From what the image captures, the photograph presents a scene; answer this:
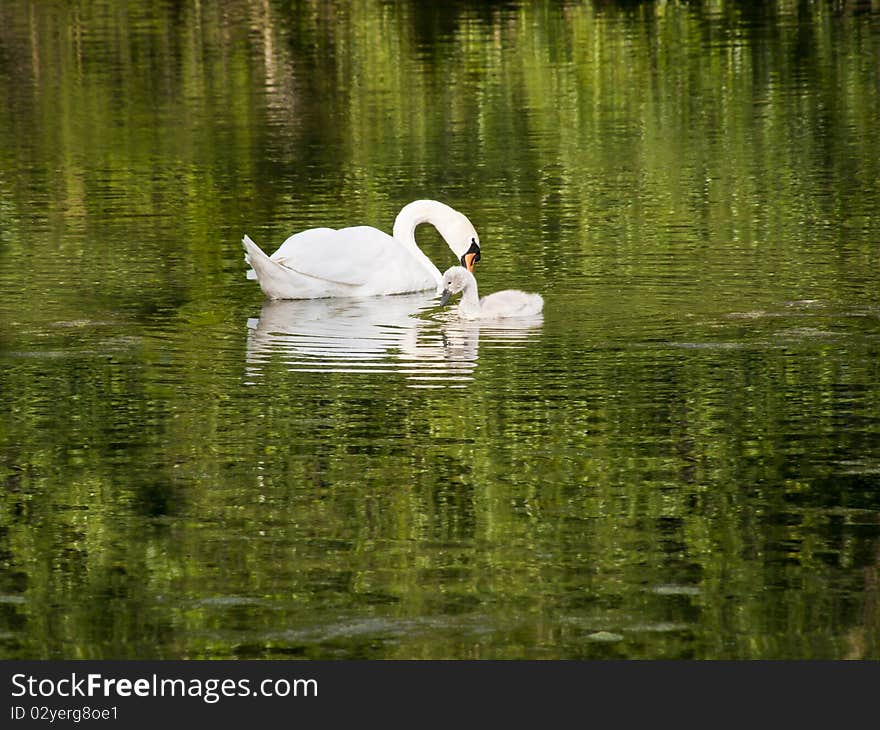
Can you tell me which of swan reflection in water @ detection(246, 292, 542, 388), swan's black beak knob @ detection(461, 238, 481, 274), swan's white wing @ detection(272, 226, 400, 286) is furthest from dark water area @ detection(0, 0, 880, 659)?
swan's white wing @ detection(272, 226, 400, 286)

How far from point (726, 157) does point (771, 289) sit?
32.0 ft

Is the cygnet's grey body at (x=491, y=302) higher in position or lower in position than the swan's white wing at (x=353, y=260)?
lower

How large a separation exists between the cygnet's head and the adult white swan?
0.52 m

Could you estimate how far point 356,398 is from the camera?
12.7 meters

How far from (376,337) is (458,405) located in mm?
2742

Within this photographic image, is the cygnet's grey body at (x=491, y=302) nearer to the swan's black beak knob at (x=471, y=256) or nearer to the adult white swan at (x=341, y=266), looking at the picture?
the adult white swan at (x=341, y=266)

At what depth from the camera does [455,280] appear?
54.0 feet

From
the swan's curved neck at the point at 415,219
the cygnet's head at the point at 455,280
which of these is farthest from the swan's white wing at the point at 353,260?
the swan's curved neck at the point at 415,219

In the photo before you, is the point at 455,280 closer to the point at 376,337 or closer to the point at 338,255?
the point at 338,255

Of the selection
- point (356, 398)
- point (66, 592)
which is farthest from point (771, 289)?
point (66, 592)

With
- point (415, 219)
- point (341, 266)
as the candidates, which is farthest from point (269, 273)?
point (415, 219)

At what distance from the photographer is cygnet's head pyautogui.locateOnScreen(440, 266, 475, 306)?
16.3 meters

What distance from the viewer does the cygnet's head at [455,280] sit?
53.4ft

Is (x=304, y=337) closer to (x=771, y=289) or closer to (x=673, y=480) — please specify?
(x=771, y=289)
